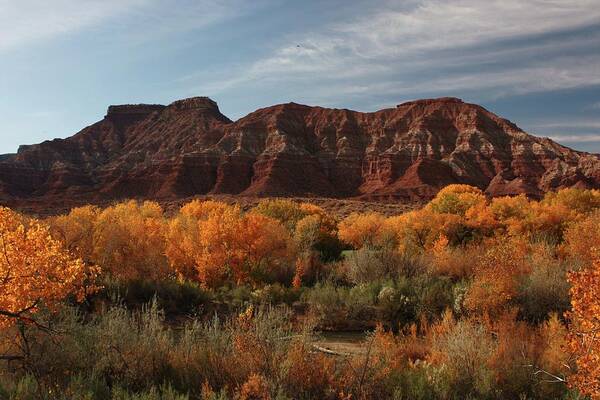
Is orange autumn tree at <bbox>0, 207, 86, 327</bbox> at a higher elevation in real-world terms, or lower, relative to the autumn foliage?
higher

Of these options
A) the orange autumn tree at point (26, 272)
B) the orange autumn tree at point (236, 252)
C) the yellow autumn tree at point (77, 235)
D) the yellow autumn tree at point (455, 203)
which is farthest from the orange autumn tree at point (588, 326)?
the yellow autumn tree at point (455, 203)

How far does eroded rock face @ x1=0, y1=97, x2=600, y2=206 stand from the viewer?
9131cm

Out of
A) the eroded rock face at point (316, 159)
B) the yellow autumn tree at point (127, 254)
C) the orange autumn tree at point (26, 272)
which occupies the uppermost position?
the eroded rock face at point (316, 159)

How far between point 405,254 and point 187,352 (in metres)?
14.6

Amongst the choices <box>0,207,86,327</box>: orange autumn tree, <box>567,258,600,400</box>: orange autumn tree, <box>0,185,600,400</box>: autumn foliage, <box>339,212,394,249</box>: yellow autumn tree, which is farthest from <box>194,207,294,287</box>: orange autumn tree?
<box>567,258,600,400</box>: orange autumn tree

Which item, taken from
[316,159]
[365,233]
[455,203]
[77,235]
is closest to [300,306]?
[77,235]

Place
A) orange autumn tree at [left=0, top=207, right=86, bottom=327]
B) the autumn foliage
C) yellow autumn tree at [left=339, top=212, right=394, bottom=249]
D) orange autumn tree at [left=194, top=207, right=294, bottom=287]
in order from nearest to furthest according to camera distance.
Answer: orange autumn tree at [left=0, top=207, right=86, bottom=327] < the autumn foliage < orange autumn tree at [left=194, top=207, right=294, bottom=287] < yellow autumn tree at [left=339, top=212, right=394, bottom=249]

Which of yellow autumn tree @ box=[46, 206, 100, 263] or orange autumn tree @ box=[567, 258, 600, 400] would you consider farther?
yellow autumn tree @ box=[46, 206, 100, 263]

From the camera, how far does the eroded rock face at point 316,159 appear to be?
91.3 meters

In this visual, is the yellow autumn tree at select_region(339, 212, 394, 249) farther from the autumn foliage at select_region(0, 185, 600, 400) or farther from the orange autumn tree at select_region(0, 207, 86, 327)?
the orange autumn tree at select_region(0, 207, 86, 327)

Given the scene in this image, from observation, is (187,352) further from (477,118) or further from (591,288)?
(477,118)

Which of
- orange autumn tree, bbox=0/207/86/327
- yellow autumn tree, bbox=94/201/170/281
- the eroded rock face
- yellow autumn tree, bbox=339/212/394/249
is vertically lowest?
yellow autumn tree, bbox=339/212/394/249

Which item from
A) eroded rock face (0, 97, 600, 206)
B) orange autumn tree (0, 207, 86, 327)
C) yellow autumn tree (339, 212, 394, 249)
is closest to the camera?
orange autumn tree (0, 207, 86, 327)

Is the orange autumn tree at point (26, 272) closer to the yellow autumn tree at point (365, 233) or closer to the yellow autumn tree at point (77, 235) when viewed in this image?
the yellow autumn tree at point (77, 235)
